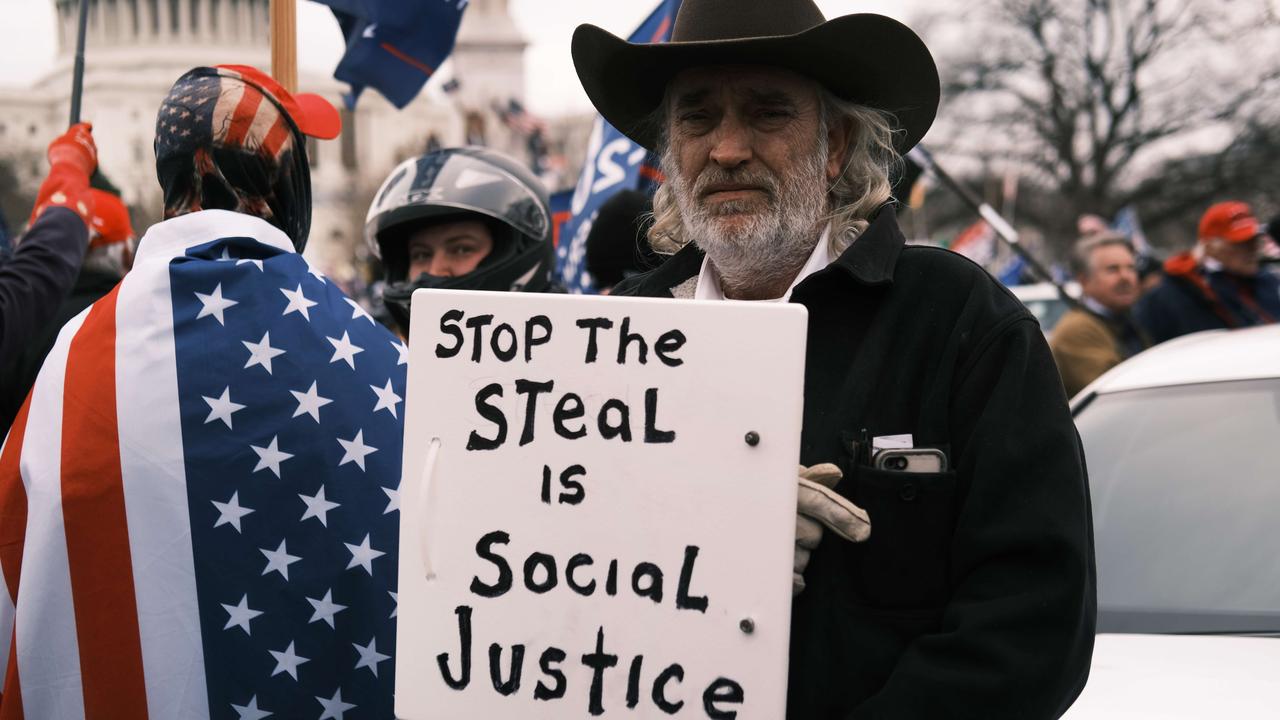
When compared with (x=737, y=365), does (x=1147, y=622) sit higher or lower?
lower

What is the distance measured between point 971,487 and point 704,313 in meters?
0.47

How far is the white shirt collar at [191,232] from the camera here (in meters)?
2.63

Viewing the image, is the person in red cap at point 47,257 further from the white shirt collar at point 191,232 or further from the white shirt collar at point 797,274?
the white shirt collar at point 797,274

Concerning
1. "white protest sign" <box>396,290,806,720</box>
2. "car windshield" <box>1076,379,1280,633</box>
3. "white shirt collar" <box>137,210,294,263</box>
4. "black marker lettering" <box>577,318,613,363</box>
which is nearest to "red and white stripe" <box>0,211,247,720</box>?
"white shirt collar" <box>137,210,294,263</box>

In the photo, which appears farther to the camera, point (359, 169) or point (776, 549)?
point (359, 169)

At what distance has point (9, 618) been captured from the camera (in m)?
2.50

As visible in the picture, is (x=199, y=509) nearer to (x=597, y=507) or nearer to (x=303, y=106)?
(x=597, y=507)

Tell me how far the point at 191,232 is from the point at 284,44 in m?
1.11

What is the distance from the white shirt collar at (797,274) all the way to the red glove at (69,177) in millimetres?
2135

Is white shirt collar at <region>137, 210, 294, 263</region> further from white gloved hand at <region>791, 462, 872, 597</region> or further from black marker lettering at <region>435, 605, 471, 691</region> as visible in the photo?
white gloved hand at <region>791, 462, 872, 597</region>

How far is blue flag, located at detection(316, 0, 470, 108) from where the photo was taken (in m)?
5.05

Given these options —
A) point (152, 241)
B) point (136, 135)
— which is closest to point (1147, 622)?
point (152, 241)

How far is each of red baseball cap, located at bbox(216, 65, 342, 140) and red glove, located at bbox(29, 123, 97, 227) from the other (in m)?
0.87

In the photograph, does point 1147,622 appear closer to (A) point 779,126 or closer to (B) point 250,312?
(A) point 779,126
